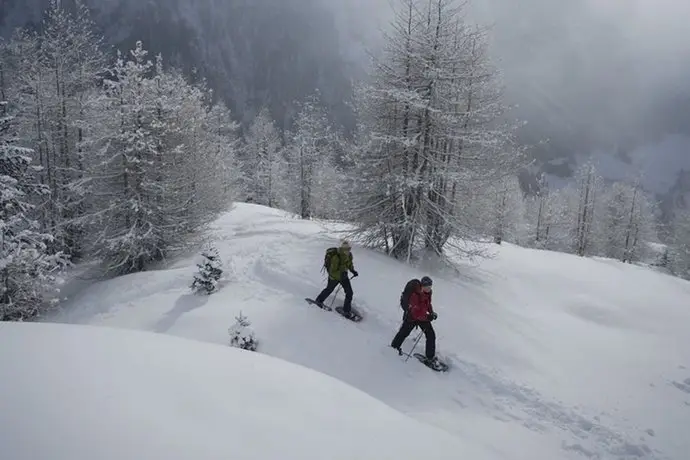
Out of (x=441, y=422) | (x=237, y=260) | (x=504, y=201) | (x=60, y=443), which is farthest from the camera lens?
(x=504, y=201)

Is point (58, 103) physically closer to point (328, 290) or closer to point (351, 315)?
point (328, 290)

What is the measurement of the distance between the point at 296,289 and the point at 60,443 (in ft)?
32.2

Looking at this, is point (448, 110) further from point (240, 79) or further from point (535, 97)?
point (535, 97)

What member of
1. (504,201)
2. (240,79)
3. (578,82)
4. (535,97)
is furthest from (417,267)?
(578,82)

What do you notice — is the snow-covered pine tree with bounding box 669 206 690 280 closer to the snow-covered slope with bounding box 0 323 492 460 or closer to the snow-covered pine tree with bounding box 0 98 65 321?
the snow-covered slope with bounding box 0 323 492 460

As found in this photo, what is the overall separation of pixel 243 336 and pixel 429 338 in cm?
424

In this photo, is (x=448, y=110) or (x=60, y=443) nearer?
(x=60, y=443)

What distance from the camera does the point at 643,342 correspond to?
1239 cm

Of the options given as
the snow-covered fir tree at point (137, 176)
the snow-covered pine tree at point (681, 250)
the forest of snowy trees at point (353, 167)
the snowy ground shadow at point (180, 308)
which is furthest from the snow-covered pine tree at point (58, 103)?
the snow-covered pine tree at point (681, 250)

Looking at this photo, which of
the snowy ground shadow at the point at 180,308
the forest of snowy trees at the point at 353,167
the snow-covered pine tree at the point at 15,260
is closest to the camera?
the snowy ground shadow at the point at 180,308

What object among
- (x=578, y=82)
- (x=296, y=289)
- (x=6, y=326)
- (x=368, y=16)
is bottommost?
(x=296, y=289)

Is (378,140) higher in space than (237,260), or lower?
higher

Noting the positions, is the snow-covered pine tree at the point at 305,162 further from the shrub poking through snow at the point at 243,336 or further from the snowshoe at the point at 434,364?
the snowshoe at the point at 434,364

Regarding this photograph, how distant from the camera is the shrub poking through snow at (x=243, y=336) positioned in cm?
919
